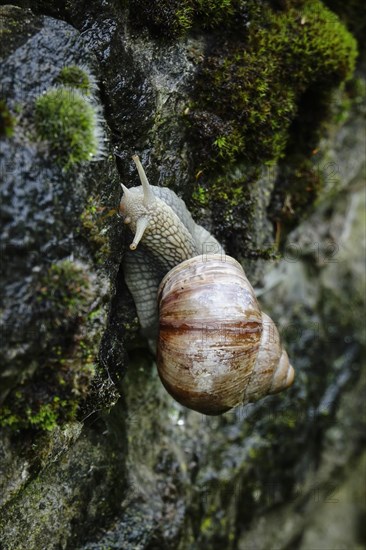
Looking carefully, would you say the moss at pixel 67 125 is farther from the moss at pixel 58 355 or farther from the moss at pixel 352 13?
the moss at pixel 352 13

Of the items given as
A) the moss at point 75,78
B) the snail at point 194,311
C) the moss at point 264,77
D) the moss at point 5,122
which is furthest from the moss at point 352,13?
the moss at point 5,122

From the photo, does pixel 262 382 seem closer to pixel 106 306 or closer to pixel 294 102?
pixel 106 306

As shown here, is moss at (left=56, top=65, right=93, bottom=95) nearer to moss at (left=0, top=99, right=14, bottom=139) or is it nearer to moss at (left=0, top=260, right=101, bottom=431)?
moss at (left=0, top=99, right=14, bottom=139)

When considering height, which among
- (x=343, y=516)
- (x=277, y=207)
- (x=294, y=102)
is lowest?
(x=343, y=516)

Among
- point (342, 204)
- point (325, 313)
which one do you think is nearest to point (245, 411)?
point (325, 313)

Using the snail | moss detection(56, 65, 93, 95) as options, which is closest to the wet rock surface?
moss detection(56, 65, 93, 95)

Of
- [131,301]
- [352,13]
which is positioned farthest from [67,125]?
[352,13]
